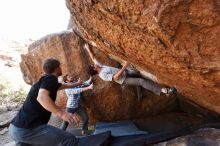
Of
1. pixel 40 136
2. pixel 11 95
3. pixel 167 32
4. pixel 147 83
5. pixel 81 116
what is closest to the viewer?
pixel 167 32

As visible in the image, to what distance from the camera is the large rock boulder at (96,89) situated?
862 centimetres

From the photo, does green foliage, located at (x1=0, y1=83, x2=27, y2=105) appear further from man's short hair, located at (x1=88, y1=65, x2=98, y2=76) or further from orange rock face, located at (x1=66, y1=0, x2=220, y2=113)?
orange rock face, located at (x1=66, y1=0, x2=220, y2=113)

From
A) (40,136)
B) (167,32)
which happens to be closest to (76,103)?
(40,136)

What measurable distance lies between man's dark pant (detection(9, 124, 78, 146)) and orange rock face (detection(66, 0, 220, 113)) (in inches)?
64.6

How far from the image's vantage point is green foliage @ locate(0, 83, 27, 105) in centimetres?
1352

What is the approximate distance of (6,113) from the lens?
11.6 metres

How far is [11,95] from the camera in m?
14.4

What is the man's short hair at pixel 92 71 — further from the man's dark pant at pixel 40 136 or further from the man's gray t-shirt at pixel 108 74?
the man's dark pant at pixel 40 136

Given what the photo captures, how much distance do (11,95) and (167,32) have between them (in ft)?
38.6

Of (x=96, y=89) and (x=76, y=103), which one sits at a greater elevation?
(x=96, y=89)

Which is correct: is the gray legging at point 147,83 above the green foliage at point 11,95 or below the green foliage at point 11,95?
above

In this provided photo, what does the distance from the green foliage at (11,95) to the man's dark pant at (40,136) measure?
8.55 metres

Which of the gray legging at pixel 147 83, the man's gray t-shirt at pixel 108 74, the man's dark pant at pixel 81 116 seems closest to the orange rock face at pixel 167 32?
the gray legging at pixel 147 83

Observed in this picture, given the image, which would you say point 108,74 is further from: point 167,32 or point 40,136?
point 167,32
